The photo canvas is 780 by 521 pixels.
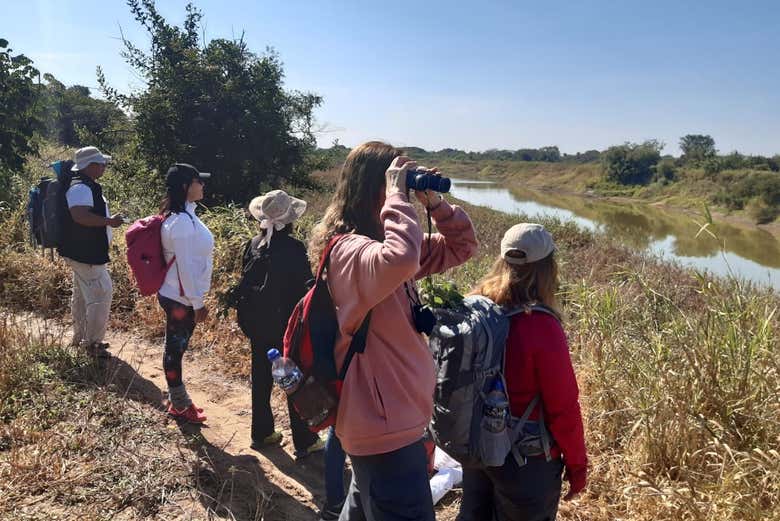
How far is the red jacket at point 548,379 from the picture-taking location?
1.85 m

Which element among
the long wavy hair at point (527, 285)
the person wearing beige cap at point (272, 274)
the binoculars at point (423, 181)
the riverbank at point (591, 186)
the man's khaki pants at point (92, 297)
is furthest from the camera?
the riverbank at point (591, 186)

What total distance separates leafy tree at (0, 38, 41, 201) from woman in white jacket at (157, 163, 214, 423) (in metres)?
6.99

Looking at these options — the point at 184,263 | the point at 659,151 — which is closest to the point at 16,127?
the point at 184,263

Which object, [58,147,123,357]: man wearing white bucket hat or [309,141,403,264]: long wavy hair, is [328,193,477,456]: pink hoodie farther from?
[58,147,123,357]: man wearing white bucket hat

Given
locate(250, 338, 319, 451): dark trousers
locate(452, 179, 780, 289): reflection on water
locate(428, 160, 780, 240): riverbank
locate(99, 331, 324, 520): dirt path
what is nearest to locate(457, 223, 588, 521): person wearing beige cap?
locate(99, 331, 324, 520): dirt path

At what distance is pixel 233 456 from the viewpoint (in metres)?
3.22

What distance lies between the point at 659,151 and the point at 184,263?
55830 mm

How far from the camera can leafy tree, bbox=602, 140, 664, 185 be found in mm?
47000

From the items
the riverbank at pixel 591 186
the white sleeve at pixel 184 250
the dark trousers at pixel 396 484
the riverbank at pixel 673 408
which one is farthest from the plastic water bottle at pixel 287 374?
the riverbank at pixel 591 186

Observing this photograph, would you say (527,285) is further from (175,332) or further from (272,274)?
(175,332)

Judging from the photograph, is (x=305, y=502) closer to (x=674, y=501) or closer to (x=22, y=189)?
(x=674, y=501)

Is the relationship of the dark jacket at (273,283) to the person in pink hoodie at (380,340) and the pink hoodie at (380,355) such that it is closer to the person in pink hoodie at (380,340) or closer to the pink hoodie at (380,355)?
the person in pink hoodie at (380,340)

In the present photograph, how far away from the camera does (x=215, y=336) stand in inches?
197

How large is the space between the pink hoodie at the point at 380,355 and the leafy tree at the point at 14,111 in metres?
8.96
